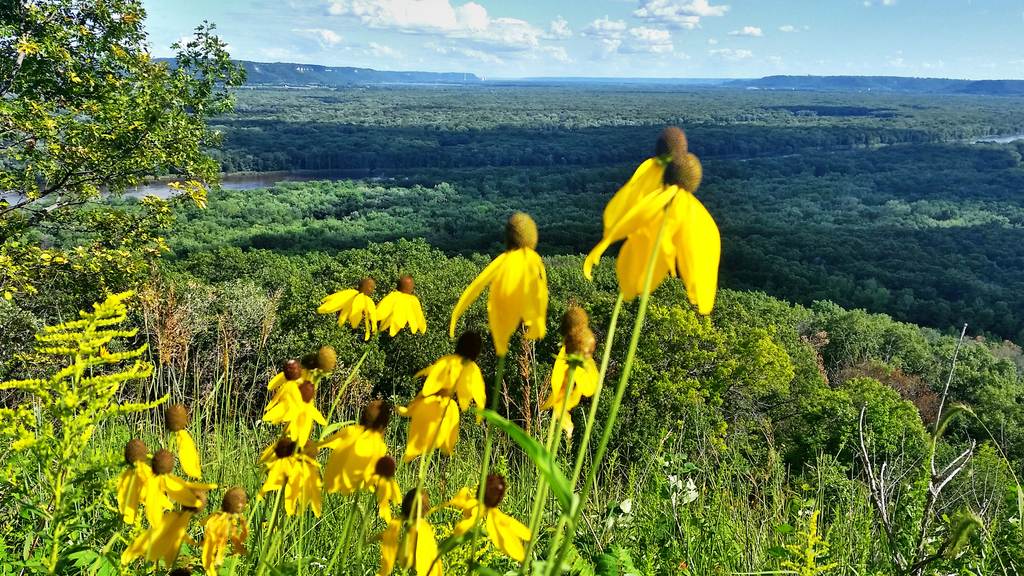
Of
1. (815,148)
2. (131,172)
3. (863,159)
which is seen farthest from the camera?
(815,148)

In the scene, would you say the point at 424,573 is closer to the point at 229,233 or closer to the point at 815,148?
the point at 229,233

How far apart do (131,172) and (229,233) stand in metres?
37.3

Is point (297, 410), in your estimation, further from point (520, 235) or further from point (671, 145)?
point (671, 145)

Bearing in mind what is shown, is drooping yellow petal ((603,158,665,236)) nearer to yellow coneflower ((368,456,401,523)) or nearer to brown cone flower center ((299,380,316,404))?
yellow coneflower ((368,456,401,523))

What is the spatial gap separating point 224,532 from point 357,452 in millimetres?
302

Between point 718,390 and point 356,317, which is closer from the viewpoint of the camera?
point 356,317

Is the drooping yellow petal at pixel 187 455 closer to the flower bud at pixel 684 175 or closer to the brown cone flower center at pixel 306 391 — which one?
the brown cone flower center at pixel 306 391

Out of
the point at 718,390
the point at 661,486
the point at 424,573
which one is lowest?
the point at 718,390

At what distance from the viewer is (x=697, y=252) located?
1.95ft

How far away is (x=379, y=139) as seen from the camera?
102000mm

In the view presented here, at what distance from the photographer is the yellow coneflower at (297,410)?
3.61 feet

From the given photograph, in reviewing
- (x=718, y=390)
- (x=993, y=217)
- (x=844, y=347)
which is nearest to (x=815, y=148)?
(x=993, y=217)

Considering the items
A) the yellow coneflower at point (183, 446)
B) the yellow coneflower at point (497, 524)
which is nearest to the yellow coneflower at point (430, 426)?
the yellow coneflower at point (497, 524)

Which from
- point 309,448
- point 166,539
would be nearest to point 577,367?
point 309,448
